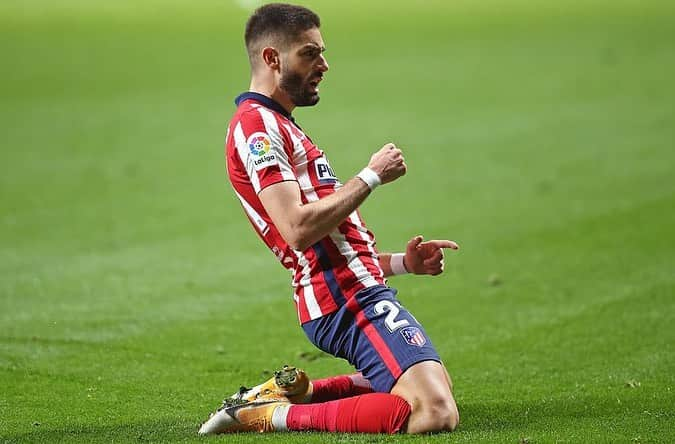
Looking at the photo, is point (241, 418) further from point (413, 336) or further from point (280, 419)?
point (413, 336)

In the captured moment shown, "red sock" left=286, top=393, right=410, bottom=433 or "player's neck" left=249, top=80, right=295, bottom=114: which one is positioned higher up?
"player's neck" left=249, top=80, right=295, bottom=114

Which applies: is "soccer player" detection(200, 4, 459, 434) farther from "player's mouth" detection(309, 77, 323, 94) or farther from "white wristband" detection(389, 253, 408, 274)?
"white wristband" detection(389, 253, 408, 274)

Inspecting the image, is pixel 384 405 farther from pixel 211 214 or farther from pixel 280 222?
pixel 211 214

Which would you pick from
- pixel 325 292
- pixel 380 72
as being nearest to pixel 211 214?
pixel 325 292

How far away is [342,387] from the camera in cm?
609

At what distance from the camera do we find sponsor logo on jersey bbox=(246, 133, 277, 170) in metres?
5.46

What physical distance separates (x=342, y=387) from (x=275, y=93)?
61.5 inches

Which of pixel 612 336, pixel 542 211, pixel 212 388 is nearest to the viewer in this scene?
pixel 212 388

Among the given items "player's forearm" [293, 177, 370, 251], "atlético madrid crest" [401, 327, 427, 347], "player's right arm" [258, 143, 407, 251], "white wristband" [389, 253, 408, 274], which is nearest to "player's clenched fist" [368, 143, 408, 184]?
"player's right arm" [258, 143, 407, 251]

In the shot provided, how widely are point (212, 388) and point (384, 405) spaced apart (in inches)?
68.1

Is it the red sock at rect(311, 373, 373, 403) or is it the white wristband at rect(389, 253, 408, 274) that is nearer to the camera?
the red sock at rect(311, 373, 373, 403)

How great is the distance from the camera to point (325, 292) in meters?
5.68

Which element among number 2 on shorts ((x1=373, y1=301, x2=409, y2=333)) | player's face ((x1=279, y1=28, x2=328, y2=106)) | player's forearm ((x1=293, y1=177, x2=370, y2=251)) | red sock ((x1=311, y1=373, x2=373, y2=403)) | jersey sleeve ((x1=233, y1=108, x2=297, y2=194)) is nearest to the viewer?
player's forearm ((x1=293, y1=177, x2=370, y2=251))

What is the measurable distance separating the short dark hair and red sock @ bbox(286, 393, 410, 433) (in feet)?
5.78
